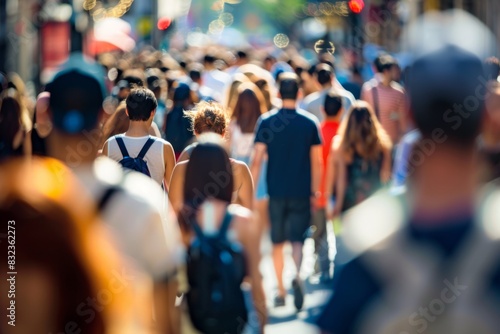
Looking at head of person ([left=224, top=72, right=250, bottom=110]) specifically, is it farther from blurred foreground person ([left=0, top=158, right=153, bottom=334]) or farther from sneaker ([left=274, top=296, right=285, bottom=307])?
blurred foreground person ([left=0, top=158, right=153, bottom=334])

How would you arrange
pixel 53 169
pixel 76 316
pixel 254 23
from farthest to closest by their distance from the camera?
pixel 254 23 → pixel 53 169 → pixel 76 316

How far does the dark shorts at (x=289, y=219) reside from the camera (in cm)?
998

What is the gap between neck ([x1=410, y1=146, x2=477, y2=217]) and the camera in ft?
8.86

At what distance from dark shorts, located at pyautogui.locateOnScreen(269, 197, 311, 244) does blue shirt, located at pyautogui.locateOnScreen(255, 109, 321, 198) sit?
0.22ft

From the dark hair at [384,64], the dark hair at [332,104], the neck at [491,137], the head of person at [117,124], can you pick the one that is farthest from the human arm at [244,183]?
the dark hair at [384,64]

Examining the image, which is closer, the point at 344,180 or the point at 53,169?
the point at 53,169

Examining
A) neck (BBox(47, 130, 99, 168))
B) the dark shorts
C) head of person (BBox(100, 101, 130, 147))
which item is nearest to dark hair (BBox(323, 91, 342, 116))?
the dark shorts

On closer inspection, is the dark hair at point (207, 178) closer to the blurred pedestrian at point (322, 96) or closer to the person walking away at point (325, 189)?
the person walking away at point (325, 189)

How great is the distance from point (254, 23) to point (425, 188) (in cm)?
16208

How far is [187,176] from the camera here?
210 inches

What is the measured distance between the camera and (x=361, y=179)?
981cm

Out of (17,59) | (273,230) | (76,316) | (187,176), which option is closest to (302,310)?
(273,230)

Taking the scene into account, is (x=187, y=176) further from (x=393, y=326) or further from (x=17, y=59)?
(x=17, y=59)

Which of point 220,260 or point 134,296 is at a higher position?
point 134,296
